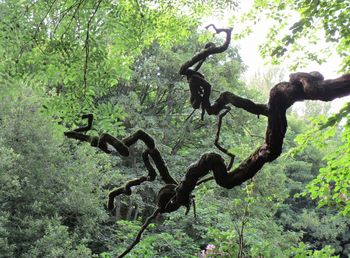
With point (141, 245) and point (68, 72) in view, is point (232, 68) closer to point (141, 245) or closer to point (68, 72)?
point (141, 245)

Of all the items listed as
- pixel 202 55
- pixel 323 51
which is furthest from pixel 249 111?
pixel 323 51

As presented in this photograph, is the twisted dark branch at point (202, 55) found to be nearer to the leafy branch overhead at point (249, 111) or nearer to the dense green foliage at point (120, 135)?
the leafy branch overhead at point (249, 111)

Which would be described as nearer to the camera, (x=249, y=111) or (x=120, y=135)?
(x=249, y=111)

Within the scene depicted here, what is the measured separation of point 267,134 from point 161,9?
2490 millimetres

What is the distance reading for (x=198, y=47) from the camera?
12445 mm

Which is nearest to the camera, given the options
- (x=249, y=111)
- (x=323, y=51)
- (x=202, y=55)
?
(x=249, y=111)

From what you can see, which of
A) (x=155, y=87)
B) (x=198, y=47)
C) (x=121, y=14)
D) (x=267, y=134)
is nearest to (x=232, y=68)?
(x=198, y=47)

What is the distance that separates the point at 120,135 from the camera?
5.85 meters

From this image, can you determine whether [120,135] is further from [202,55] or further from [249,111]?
[249,111]

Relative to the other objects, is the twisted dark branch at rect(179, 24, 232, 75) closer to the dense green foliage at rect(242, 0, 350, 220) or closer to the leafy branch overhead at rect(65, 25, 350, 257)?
the leafy branch overhead at rect(65, 25, 350, 257)

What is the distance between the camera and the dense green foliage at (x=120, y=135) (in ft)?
8.87

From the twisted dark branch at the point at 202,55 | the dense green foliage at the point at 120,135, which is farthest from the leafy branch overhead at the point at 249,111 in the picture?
the dense green foliage at the point at 120,135

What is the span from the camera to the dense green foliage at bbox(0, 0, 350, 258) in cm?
271

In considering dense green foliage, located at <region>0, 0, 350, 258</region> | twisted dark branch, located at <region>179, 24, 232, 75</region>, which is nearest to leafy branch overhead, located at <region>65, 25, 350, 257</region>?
twisted dark branch, located at <region>179, 24, 232, 75</region>
